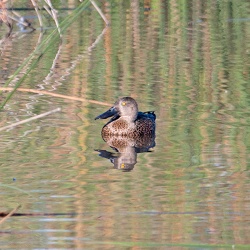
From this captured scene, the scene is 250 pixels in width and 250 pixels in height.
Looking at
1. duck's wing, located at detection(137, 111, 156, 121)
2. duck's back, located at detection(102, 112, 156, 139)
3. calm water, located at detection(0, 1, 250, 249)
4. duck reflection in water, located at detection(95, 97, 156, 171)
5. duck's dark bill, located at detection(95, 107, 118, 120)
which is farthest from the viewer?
duck's dark bill, located at detection(95, 107, 118, 120)

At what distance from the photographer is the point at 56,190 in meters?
5.94

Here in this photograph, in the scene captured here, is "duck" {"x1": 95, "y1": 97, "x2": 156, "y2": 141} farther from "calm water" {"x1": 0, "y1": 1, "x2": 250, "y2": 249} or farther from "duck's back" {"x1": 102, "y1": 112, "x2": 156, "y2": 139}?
"calm water" {"x1": 0, "y1": 1, "x2": 250, "y2": 249}

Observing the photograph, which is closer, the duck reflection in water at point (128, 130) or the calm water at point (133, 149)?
the calm water at point (133, 149)

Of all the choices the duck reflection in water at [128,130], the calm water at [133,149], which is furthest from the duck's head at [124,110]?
the calm water at [133,149]

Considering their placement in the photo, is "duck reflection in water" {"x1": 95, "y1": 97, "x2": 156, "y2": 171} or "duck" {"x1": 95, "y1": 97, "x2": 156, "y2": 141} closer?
"duck reflection in water" {"x1": 95, "y1": 97, "x2": 156, "y2": 171}

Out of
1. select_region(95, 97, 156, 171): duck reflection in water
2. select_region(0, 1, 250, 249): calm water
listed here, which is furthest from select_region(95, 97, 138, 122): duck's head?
select_region(0, 1, 250, 249): calm water

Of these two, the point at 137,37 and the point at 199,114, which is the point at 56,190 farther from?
the point at 137,37

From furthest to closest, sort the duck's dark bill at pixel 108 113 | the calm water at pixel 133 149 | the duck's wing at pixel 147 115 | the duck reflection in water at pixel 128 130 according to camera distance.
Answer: the duck's dark bill at pixel 108 113 < the duck's wing at pixel 147 115 < the duck reflection in water at pixel 128 130 < the calm water at pixel 133 149

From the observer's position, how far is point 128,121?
8.86 meters

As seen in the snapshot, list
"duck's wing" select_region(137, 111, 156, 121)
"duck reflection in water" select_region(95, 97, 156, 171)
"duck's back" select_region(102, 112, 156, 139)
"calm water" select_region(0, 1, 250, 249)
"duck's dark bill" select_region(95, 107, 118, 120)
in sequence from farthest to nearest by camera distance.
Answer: "duck's dark bill" select_region(95, 107, 118, 120) → "duck's wing" select_region(137, 111, 156, 121) → "duck's back" select_region(102, 112, 156, 139) → "duck reflection in water" select_region(95, 97, 156, 171) → "calm water" select_region(0, 1, 250, 249)

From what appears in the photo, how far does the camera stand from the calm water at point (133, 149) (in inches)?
195

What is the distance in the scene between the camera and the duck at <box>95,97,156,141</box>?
838 cm

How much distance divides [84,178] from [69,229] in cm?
135

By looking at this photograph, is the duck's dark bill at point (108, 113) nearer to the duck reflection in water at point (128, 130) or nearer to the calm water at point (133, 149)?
the duck reflection in water at point (128, 130)
